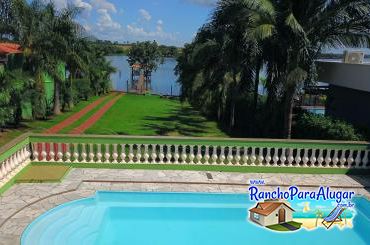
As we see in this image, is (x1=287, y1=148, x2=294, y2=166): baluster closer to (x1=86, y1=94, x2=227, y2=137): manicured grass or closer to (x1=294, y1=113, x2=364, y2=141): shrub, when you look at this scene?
(x1=294, y1=113, x2=364, y2=141): shrub

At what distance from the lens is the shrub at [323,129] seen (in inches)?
554

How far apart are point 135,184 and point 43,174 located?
2644mm

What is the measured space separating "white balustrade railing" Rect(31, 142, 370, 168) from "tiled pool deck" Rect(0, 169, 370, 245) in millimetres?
375

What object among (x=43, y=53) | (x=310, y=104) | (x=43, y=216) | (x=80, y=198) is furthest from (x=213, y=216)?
(x=310, y=104)

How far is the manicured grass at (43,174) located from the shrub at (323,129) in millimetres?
9596

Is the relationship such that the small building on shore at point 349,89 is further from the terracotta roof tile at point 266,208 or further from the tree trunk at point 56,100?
the tree trunk at point 56,100

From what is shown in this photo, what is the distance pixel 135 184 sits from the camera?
1086 cm

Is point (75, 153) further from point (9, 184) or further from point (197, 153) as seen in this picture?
point (197, 153)

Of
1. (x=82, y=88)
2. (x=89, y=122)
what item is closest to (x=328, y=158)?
(x=89, y=122)

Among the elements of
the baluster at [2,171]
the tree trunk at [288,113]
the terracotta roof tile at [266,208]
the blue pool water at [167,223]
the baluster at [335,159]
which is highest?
the tree trunk at [288,113]

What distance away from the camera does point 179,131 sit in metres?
25.4

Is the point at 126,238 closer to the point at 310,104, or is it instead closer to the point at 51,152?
the point at 51,152

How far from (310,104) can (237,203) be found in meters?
21.7

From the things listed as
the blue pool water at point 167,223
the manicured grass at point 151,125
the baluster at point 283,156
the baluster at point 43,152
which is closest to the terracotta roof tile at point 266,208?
the blue pool water at point 167,223
